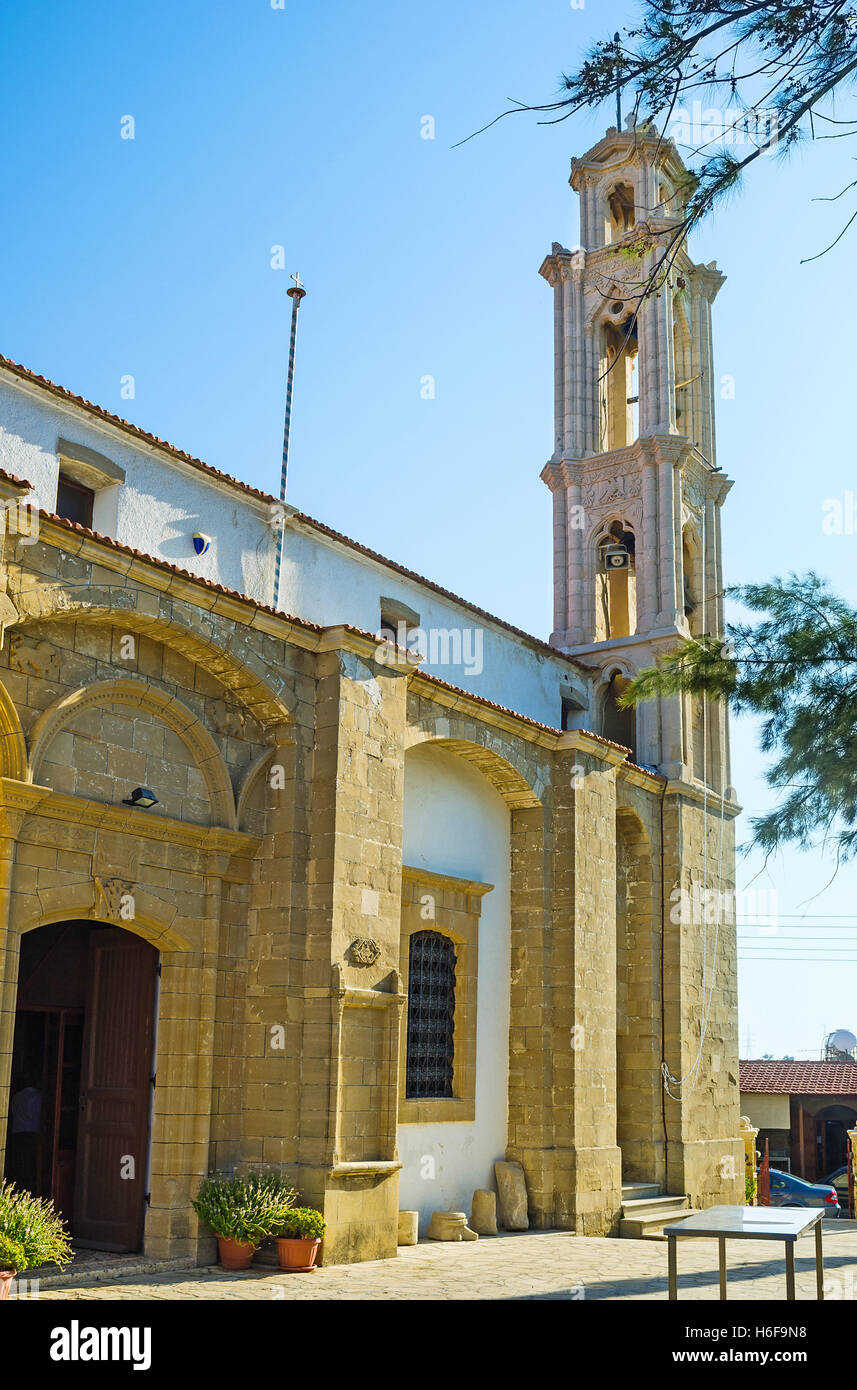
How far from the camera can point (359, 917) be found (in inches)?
512

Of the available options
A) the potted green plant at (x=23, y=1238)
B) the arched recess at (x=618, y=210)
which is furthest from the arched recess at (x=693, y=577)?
the potted green plant at (x=23, y=1238)

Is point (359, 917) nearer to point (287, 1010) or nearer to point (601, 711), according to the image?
point (287, 1010)

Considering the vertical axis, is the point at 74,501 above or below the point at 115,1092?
above

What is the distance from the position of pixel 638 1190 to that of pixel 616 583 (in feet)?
35.7

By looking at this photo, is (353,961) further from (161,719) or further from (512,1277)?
(512,1277)

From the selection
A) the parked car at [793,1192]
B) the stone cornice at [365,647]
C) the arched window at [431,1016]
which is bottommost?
the parked car at [793,1192]

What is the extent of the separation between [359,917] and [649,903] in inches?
339

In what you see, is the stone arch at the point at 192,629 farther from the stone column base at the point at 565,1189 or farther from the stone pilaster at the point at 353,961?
the stone column base at the point at 565,1189

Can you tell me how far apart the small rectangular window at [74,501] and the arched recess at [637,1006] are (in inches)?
362

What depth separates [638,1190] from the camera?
18.6m

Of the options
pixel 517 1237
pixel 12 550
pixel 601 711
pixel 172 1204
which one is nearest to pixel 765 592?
pixel 12 550

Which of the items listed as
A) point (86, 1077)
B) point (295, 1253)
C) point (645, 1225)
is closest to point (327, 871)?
point (86, 1077)

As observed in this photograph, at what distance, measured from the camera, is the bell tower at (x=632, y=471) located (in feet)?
73.7

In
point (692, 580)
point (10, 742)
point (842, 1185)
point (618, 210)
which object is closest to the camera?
point (10, 742)
